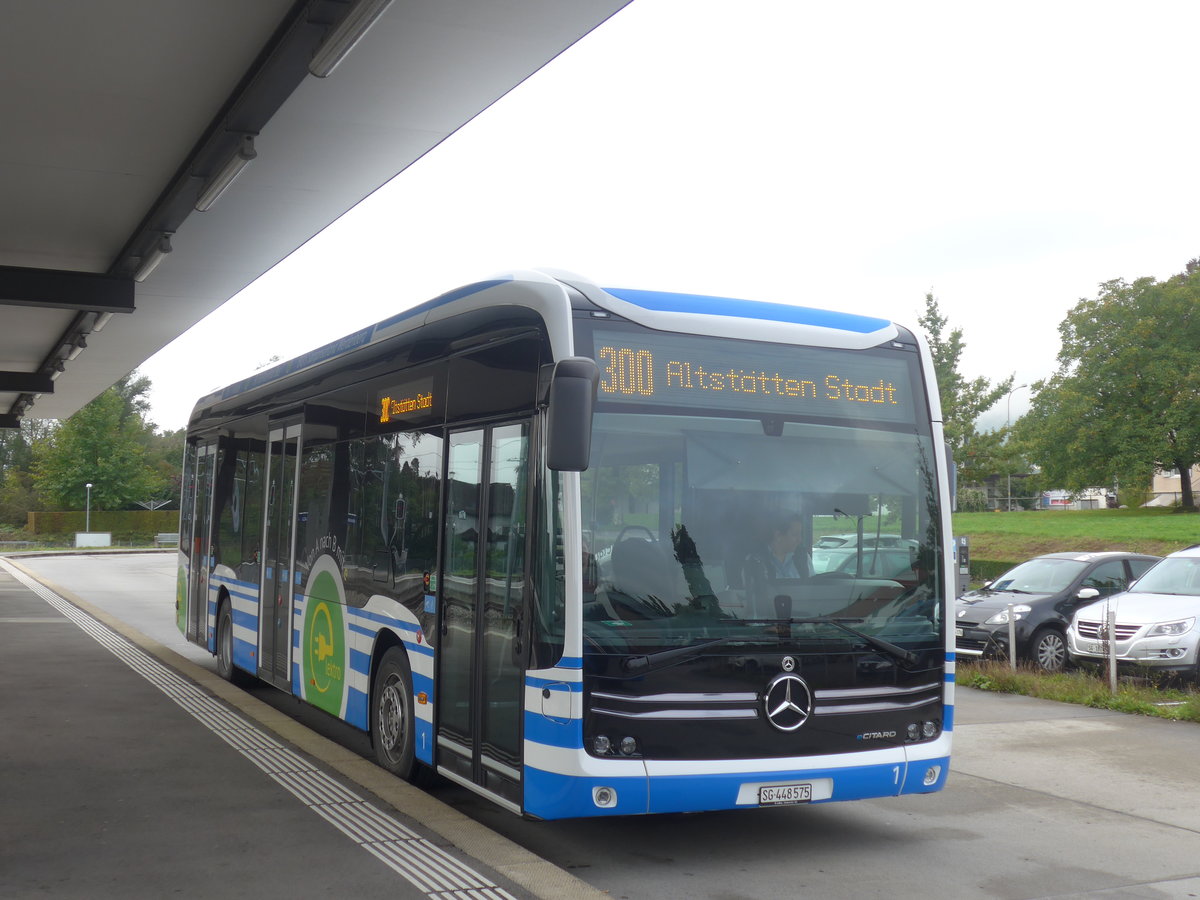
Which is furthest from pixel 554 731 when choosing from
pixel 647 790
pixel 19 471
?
pixel 19 471

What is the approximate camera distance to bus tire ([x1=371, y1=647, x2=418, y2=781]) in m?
7.82

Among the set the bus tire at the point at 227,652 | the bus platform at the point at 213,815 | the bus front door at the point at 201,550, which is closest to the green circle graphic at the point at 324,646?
the bus platform at the point at 213,815

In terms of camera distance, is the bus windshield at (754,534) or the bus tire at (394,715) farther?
the bus tire at (394,715)

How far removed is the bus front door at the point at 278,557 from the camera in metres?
10.6

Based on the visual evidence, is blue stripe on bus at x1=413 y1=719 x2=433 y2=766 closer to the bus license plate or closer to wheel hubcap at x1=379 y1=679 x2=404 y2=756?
wheel hubcap at x1=379 y1=679 x2=404 y2=756

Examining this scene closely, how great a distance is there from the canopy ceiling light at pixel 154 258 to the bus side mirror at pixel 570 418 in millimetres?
8642

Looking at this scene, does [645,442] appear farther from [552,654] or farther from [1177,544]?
[1177,544]

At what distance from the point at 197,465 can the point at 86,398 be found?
1965 centimetres

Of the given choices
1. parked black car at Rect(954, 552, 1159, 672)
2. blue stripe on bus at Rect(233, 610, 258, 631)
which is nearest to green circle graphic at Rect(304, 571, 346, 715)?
blue stripe on bus at Rect(233, 610, 258, 631)

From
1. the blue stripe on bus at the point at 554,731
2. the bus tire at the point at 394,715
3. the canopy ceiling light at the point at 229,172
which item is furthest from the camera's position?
the canopy ceiling light at the point at 229,172

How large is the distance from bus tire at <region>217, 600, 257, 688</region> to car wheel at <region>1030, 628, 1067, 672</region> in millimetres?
9272

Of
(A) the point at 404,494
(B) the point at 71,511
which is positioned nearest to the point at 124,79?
(A) the point at 404,494

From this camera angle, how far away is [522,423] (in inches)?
259

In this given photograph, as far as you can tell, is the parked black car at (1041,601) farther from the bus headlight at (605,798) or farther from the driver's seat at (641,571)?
the bus headlight at (605,798)
